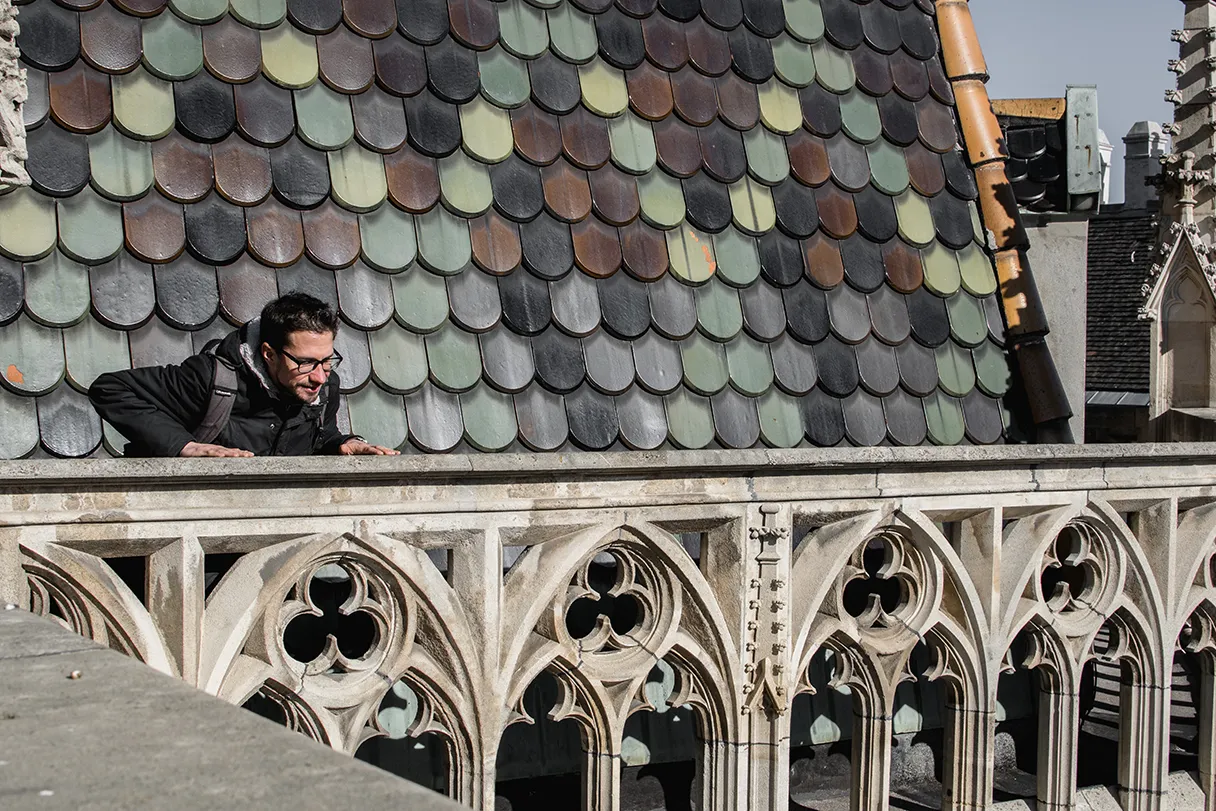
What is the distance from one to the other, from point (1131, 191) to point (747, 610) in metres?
Result: 31.9

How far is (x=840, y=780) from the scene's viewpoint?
659 centimetres

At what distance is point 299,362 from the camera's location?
430cm

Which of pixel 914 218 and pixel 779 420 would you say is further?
pixel 914 218

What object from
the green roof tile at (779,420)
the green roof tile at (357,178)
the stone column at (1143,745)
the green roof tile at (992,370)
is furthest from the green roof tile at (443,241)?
the stone column at (1143,745)

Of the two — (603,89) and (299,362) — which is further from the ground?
(603,89)

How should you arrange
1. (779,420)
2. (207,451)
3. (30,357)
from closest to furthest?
(207,451), (30,357), (779,420)

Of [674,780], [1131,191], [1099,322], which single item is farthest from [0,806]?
[1131,191]

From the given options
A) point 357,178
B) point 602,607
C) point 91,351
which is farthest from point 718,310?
point 91,351

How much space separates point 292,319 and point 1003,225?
351 centimetres

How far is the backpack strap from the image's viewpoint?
14.3ft

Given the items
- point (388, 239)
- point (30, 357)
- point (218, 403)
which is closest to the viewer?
point (218, 403)

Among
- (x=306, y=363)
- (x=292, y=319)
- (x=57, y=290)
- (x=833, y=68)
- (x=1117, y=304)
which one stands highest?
(x=1117, y=304)

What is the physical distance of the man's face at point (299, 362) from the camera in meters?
4.28

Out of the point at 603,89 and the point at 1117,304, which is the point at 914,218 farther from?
the point at 1117,304
